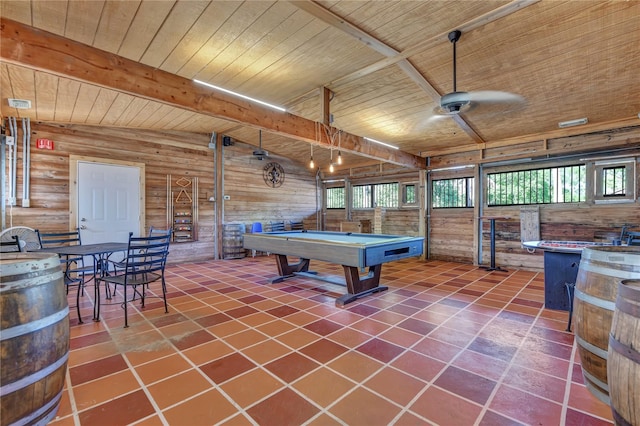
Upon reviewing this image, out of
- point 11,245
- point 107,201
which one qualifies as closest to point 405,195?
point 107,201

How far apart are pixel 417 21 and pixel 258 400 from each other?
3477 millimetres

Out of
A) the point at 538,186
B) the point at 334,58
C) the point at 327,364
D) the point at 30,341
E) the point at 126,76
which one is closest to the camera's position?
the point at 30,341

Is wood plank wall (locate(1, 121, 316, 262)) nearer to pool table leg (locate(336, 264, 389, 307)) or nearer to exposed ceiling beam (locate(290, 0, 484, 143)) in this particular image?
pool table leg (locate(336, 264, 389, 307))

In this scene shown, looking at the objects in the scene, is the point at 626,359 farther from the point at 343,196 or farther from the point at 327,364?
the point at 343,196

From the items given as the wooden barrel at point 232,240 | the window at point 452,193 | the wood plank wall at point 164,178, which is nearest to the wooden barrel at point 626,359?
the window at point 452,193

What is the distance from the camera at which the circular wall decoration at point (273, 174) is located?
8.40 m

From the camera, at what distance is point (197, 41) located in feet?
9.64

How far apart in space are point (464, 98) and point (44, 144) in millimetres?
6628

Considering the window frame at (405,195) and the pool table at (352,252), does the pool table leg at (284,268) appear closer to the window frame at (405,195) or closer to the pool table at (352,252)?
the pool table at (352,252)

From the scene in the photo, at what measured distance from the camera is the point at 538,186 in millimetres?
5902

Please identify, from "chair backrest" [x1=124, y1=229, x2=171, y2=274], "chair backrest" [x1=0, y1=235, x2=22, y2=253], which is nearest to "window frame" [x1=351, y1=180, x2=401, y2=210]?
"chair backrest" [x1=124, y1=229, x2=171, y2=274]

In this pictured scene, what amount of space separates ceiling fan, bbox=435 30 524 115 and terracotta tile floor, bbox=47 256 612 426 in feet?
7.87

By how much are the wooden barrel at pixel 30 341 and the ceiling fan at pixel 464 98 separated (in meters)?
3.69

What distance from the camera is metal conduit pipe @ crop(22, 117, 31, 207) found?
4.86 m
